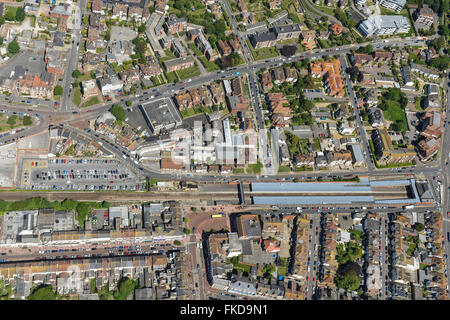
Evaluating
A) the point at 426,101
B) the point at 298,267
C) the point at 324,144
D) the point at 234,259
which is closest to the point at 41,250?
the point at 234,259

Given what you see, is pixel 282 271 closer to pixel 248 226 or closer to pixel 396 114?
pixel 248 226

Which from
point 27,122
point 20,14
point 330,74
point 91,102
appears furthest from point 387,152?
point 20,14

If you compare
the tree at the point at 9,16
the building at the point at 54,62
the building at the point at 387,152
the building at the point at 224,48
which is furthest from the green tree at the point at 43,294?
the building at the point at 387,152

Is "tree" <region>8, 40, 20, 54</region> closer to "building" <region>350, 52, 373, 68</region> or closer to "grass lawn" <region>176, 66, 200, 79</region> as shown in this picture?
"grass lawn" <region>176, 66, 200, 79</region>

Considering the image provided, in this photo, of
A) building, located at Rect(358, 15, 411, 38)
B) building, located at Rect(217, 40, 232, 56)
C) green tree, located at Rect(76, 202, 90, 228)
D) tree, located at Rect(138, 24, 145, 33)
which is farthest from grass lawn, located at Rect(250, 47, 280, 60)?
green tree, located at Rect(76, 202, 90, 228)

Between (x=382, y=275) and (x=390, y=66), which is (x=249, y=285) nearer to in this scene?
(x=382, y=275)

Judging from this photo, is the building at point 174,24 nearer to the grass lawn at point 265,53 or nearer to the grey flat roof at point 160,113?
the grass lawn at point 265,53
